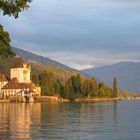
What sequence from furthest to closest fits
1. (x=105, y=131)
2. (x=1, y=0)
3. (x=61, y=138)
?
(x=105, y=131)
(x=61, y=138)
(x=1, y=0)

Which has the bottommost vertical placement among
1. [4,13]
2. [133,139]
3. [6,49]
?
[133,139]

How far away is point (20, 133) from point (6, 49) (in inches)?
879

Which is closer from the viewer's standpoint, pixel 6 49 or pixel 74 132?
pixel 6 49

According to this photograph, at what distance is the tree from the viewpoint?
3400 cm

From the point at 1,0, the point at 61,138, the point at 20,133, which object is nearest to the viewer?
the point at 1,0

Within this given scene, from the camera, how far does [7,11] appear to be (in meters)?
34.3

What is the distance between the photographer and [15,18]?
34281mm

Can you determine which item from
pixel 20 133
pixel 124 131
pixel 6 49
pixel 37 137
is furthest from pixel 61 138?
pixel 6 49

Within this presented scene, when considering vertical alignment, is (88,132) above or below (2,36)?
below

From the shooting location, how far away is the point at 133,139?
166ft

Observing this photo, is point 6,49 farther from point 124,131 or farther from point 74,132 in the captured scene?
point 124,131

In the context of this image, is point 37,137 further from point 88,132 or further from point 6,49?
point 6,49

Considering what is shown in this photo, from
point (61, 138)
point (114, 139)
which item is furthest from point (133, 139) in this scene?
point (61, 138)

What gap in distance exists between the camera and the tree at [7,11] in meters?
34.0
